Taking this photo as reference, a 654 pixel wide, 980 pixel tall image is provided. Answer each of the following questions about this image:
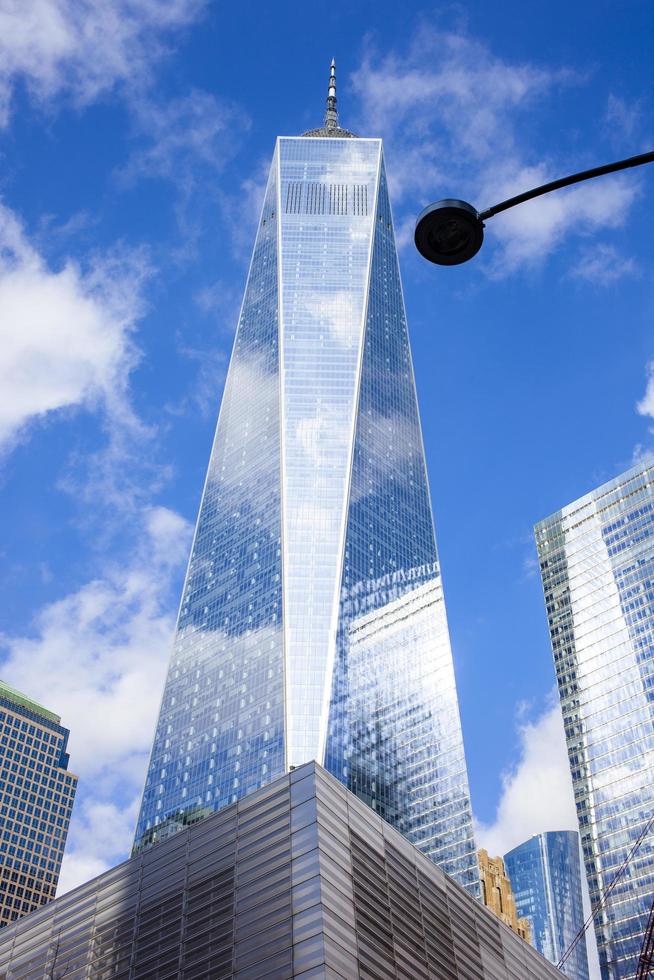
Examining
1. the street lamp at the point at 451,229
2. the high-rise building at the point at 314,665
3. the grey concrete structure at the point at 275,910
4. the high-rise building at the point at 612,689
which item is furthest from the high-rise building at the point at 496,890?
the street lamp at the point at 451,229

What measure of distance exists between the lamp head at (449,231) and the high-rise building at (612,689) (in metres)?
156

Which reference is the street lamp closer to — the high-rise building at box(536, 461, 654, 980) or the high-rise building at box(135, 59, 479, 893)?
the high-rise building at box(135, 59, 479, 893)

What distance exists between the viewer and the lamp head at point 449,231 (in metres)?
14.6

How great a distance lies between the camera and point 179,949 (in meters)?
55.1

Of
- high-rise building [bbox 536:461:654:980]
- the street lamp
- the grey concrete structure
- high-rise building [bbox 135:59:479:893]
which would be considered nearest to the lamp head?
the street lamp

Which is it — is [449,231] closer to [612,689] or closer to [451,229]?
[451,229]


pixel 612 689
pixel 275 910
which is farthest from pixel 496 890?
pixel 275 910

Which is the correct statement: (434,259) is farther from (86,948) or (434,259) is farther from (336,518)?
(336,518)

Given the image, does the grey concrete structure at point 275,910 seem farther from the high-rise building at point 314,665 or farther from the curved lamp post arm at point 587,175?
the high-rise building at point 314,665

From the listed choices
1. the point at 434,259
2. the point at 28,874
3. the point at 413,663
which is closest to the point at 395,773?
the point at 413,663

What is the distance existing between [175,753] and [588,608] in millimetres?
70717

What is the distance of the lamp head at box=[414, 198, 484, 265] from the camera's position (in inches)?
574

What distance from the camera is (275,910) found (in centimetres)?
5169

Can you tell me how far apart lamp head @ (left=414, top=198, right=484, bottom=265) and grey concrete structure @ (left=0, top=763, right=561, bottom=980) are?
4045 cm
